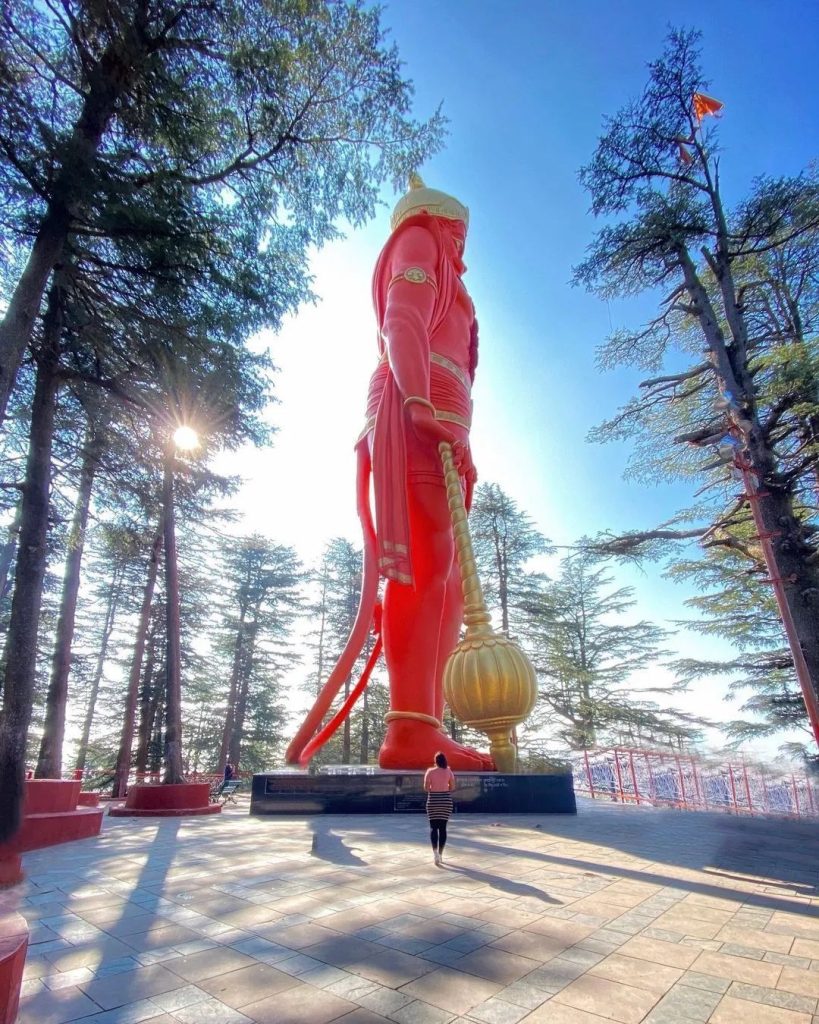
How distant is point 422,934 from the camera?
2914 millimetres

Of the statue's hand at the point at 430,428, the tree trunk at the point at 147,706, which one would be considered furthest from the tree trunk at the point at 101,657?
the statue's hand at the point at 430,428

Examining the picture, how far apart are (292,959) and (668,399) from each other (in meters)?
9.54

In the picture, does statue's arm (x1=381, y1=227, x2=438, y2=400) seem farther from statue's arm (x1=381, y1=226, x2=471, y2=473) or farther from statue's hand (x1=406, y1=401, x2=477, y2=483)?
statue's hand (x1=406, y1=401, x2=477, y2=483)

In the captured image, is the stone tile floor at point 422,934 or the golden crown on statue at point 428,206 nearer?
the stone tile floor at point 422,934

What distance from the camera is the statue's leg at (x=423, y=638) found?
765 cm

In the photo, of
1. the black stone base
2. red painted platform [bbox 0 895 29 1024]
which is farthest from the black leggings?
red painted platform [bbox 0 895 29 1024]

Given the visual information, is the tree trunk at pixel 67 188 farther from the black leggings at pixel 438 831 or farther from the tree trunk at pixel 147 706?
the tree trunk at pixel 147 706

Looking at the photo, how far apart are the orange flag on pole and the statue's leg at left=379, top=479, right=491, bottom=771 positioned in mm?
7908

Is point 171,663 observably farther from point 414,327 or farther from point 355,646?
point 414,327

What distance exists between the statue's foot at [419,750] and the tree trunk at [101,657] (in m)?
19.2

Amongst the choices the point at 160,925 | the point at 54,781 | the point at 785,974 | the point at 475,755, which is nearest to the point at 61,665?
the point at 54,781

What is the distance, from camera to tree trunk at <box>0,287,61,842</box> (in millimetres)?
5219

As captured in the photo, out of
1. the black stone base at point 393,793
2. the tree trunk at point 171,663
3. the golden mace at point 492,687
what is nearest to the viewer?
the golden mace at point 492,687

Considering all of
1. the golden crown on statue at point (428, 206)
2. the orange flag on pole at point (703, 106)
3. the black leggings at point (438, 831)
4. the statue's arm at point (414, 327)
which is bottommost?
the black leggings at point (438, 831)
